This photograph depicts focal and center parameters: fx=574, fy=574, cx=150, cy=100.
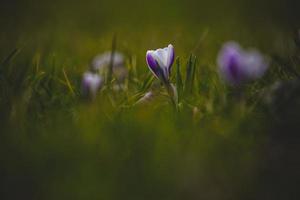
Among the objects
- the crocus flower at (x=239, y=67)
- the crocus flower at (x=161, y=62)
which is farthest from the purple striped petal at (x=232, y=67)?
the crocus flower at (x=161, y=62)

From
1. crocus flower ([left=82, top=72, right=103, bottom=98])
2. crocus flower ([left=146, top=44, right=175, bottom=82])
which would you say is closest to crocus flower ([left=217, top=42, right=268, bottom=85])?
crocus flower ([left=146, top=44, right=175, bottom=82])

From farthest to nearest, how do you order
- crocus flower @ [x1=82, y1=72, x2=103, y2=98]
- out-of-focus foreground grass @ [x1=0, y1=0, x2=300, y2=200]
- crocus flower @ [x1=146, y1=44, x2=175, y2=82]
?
crocus flower @ [x1=82, y1=72, x2=103, y2=98] → crocus flower @ [x1=146, y1=44, x2=175, y2=82] → out-of-focus foreground grass @ [x1=0, y1=0, x2=300, y2=200]

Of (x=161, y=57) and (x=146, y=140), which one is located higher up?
(x=161, y=57)

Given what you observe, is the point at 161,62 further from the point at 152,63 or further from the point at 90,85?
the point at 90,85

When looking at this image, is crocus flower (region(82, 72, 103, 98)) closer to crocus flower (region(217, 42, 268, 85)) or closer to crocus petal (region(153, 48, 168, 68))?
crocus petal (region(153, 48, 168, 68))

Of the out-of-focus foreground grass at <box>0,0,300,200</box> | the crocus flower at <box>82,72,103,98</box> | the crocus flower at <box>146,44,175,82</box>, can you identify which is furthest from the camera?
the crocus flower at <box>82,72,103,98</box>

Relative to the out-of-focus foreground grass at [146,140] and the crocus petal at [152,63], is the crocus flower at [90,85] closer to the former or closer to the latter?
the out-of-focus foreground grass at [146,140]

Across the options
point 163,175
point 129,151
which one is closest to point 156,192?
point 163,175

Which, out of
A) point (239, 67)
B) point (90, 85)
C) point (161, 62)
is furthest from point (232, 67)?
point (90, 85)
